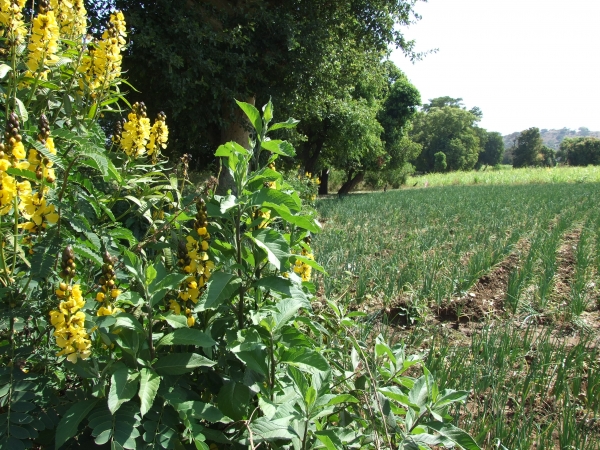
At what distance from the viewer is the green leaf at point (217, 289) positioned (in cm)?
85

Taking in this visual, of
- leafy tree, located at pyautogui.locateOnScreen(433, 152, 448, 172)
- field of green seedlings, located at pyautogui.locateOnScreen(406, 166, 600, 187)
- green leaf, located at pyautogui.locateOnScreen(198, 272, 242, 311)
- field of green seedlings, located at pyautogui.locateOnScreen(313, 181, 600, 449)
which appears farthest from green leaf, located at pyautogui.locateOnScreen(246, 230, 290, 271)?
leafy tree, located at pyautogui.locateOnScreen(433, 152, 448, 172)

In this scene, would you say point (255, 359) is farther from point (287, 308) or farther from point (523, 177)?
point (523, 177)

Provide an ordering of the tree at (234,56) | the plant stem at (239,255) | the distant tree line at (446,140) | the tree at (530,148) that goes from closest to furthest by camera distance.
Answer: the plant stem at (239,255), the tree at (234,56), the distant tree line at (446,140), the tree at (530,148)

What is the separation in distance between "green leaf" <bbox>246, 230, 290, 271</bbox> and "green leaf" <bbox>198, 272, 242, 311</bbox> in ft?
0.35

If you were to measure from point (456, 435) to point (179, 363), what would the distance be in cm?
72

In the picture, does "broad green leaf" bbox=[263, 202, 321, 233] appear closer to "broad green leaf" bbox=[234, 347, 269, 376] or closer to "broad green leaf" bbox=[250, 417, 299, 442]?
"broad green leaf" bbox=[234, 347, 269, 376]

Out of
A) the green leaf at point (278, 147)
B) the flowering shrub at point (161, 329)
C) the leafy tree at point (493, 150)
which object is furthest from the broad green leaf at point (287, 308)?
the leafy tree at point (493, 150)

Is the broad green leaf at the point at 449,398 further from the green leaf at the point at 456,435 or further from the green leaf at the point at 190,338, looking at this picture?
the green leaf at the point at 190,338

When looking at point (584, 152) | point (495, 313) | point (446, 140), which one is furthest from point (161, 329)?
point (584, 152)

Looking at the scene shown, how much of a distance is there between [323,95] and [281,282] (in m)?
7.30

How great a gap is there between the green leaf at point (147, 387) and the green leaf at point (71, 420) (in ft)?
0.38

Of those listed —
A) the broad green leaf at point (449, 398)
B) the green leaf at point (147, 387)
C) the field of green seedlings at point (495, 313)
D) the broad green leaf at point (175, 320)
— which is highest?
the broad green leaf at point (175, 320)

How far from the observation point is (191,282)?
999 millimetres

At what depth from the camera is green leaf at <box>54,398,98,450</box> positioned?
715 millimetres
